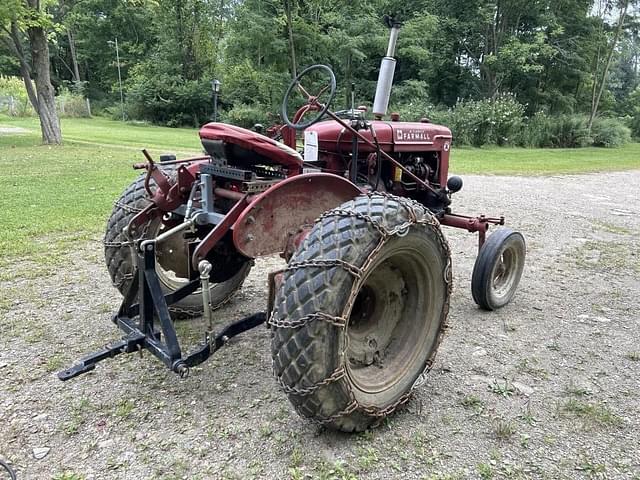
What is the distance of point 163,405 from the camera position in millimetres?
2643

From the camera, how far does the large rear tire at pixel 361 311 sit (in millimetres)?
2178

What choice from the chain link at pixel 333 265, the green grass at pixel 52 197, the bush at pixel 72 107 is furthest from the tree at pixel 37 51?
the bush at pixel 72 107

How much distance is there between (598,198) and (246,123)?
17.4 metres

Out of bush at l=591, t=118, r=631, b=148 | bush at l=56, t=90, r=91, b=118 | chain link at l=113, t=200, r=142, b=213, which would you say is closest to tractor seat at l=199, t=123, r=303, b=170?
chain link at l=113, t=200, r=142, b=213

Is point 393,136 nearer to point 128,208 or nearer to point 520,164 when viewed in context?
point 128,208

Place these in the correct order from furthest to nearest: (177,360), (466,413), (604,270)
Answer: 1. (604,270)
2. (466,413)
3. (177,360)

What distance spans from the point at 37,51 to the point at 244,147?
→ 15505 mm

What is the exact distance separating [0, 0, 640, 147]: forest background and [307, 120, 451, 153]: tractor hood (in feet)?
51.2

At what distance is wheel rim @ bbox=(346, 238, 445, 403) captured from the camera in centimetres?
264

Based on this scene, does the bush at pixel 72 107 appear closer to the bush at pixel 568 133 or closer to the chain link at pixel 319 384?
the bush at pixel 568 133

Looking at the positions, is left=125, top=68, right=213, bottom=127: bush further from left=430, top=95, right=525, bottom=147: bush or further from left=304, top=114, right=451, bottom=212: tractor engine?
left=304, top=114, right=451, bottom=212: tractor engine

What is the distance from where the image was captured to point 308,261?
2205 mm

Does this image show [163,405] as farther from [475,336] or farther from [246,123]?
[246,123]

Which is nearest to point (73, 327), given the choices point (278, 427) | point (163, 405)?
point (163, 405)
